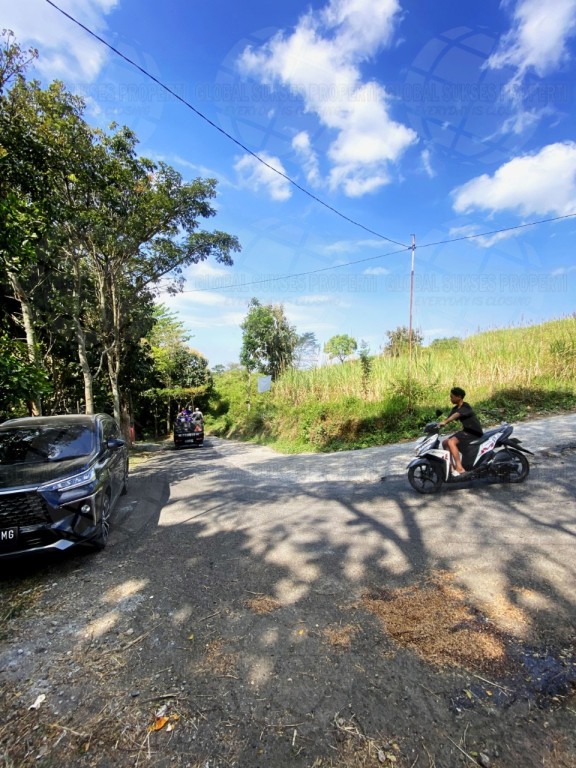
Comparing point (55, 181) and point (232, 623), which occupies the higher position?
point (55, 181)

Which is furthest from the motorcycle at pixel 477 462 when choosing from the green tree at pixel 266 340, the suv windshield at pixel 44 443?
the green tree at pixel 266 340

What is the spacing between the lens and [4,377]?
4941 mm

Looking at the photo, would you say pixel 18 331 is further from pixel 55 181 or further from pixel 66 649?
pixel 66 649

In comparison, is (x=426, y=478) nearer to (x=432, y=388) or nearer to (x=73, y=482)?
(x=73, y=482)

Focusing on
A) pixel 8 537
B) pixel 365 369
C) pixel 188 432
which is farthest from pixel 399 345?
pixel 8 537

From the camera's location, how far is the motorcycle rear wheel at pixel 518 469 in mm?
5305

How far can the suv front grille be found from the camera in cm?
325

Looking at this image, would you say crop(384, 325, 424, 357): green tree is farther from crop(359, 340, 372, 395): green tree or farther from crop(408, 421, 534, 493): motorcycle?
crop(408, 421, 534, 493): motorcycle

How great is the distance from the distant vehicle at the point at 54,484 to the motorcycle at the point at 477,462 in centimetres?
414

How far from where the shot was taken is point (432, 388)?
11703mm

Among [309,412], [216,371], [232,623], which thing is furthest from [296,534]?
[216,371]

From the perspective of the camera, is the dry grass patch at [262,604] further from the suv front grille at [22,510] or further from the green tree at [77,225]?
the green tree at [77,225]

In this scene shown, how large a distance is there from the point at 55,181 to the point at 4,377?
6679mm

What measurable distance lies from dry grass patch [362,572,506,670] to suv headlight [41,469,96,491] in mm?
2902
